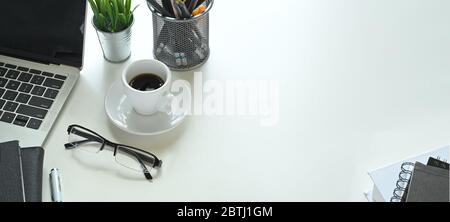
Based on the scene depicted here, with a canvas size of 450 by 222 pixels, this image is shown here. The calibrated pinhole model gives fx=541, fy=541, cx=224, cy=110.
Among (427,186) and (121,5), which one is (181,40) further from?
(427,186)

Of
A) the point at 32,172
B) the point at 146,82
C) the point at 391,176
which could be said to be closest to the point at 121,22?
the point at 146,82

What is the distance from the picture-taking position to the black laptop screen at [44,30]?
2.81ft

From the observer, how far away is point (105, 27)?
89cm

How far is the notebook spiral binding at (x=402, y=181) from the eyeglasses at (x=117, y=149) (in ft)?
1.13

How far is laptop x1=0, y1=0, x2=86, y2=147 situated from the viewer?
0.83 metres

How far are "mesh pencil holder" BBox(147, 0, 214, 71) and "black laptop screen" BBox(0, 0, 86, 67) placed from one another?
12cm

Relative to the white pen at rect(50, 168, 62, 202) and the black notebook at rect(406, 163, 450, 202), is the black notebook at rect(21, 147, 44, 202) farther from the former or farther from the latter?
the black notebook at rect(406, 163, 450, 202)

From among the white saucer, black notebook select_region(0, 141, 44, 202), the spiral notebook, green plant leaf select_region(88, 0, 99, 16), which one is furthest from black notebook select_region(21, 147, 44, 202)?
the spiral notebook

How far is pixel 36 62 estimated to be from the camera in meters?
0.90

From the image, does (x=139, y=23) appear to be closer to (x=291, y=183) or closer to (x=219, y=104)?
(x=219, y=104)

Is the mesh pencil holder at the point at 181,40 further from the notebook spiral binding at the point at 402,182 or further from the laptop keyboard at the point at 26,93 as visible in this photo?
the notebook spiral binding at the point at 402,182

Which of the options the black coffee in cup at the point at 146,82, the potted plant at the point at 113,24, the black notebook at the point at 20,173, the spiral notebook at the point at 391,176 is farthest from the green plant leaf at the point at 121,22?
the spiral notebook at the point at 391,176

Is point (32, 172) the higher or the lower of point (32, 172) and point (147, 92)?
the lower

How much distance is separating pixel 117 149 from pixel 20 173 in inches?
5.7
